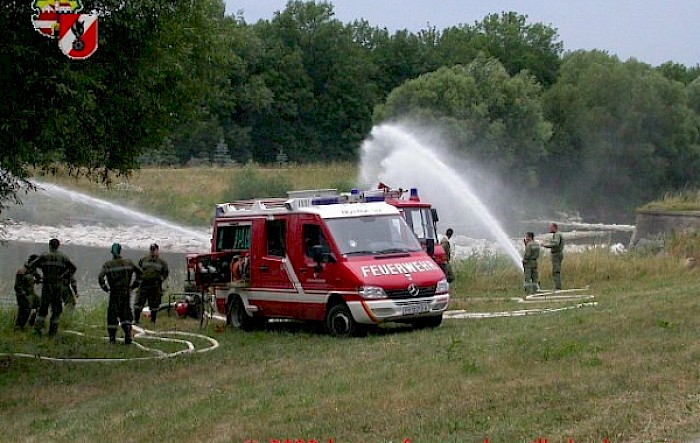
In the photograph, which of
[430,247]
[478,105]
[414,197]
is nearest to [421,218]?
[414,197]

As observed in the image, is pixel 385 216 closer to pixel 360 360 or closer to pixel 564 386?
pixel 360 360

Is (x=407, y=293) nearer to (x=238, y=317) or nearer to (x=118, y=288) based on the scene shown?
(x=238, y=317)

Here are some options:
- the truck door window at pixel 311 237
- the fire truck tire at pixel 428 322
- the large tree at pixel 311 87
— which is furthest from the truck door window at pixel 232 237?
the large tree at pixel 311 87

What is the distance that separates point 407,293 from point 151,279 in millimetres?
6439

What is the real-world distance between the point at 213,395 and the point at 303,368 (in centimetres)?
181

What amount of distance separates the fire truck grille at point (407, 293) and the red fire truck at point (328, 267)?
2 cm

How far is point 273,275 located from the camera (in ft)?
59.2

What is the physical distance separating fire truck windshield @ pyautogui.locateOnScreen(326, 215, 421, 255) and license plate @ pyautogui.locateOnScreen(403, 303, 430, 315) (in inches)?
44.8

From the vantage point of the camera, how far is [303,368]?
1311 centimetres

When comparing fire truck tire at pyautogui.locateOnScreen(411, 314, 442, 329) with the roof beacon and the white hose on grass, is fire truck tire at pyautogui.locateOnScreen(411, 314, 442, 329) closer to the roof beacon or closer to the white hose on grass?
the white hose on grass

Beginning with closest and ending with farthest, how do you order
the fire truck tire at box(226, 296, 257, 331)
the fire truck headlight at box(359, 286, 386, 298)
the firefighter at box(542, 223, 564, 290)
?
the fire truck headlight at box(359, 286, 386, 298), the fire truck tire at box(226, 296, 257, 331), the firefighter at box(542, 223, 564, 290)

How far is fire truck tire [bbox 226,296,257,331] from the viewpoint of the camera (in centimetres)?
1908

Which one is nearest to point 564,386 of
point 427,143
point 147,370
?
point 147,370

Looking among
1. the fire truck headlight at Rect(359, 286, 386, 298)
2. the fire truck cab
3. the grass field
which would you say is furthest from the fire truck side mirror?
the fire truck headlight at Rect(359, 286, 386, 298)
